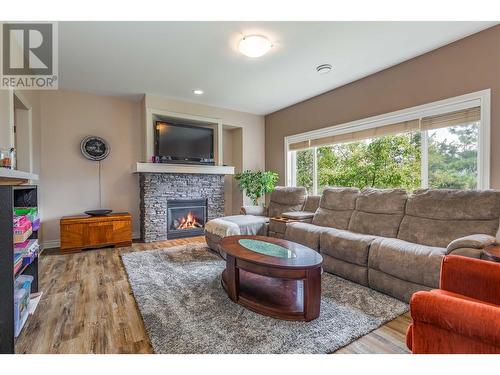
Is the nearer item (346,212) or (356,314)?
(356,314)

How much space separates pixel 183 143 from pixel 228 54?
2.15 metres

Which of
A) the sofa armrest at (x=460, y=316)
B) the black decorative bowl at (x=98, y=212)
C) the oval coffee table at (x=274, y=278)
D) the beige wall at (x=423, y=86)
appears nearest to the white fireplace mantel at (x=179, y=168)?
the black decorative bowl at (x=98, y=212)

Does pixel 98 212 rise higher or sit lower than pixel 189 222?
higher

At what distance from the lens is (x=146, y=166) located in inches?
170

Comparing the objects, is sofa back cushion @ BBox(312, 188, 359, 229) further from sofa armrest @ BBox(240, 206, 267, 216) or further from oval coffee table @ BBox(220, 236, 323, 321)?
sofa armrest @ BBox(240, 206, 267, 216)

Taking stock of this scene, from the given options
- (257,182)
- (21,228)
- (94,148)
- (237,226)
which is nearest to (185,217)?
(257,182)

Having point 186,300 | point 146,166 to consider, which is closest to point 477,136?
point 186,300

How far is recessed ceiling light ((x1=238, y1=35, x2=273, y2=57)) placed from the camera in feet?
8.44

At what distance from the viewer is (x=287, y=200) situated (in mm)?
4348

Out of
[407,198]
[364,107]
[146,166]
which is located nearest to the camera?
[407,198]

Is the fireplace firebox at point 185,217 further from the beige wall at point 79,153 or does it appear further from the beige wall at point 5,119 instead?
the beige wall at point 5,119

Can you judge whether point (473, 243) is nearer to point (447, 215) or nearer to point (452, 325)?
point (447, 215)
